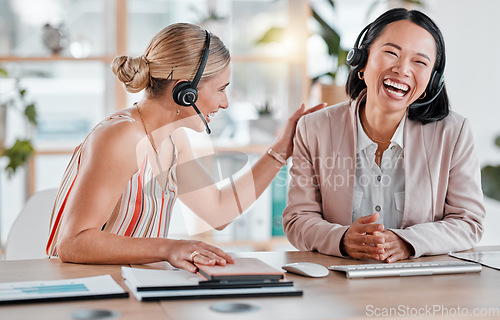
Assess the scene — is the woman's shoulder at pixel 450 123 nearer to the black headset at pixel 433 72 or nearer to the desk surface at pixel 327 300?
the black headset at pixel 433 72

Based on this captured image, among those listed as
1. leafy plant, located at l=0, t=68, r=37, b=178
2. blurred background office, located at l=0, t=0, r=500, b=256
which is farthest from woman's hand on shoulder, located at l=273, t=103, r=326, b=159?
leafy plant, located at l=0, t=68, r=37, b=178

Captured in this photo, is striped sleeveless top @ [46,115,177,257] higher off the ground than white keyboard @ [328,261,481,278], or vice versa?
striped sleeveless top @ [46,115,177,257]

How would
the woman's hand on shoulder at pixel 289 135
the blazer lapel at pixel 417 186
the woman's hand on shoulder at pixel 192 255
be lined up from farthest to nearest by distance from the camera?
the woman's hand on shoulder at pixel 289 135 → the blazer lapel at pixel 417 186 → the woman's hand on shoulder at pixel 192 255

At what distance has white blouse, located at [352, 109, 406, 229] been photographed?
1.72 metres

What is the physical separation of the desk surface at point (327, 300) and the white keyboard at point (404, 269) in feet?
0.05

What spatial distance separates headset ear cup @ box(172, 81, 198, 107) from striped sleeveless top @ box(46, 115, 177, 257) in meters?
0.13

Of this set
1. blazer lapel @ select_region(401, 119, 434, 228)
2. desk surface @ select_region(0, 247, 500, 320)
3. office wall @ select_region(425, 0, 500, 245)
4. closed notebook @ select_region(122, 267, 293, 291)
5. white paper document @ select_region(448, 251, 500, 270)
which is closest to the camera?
desk surface @ select_region(0, 247, 500, 320)

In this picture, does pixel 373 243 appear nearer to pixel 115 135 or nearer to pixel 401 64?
pixel 401 64

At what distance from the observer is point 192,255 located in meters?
1.28

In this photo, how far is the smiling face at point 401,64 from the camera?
1.67 meters

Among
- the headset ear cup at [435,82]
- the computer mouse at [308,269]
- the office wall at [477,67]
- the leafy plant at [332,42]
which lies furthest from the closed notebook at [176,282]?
the office wall at [477,67]

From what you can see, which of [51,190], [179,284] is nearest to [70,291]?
[179,284]

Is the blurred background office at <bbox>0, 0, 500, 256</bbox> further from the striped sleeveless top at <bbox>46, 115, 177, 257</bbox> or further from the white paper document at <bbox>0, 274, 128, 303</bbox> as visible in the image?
the white paper document at <bbox>0, 274, 128, 303</bbox>

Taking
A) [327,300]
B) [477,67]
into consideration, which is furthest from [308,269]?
[477,67]
